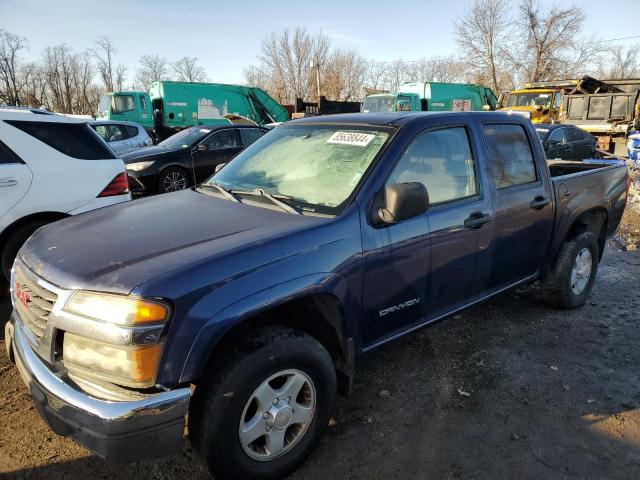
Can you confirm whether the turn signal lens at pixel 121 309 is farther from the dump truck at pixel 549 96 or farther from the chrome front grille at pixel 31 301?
the dump truck at pixel 549 96

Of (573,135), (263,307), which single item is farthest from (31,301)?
(573,135)

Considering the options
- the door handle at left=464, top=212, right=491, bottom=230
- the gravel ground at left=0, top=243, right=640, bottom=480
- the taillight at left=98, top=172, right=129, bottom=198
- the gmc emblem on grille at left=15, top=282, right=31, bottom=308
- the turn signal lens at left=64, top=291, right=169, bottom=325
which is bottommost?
the gravel ground at left=0, top=243, right=640, bottom=480

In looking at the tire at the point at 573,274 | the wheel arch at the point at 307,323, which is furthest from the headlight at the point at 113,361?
the tire at the point at 573,274

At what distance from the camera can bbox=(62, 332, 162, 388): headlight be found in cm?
183

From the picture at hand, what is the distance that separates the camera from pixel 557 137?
12.2 meters

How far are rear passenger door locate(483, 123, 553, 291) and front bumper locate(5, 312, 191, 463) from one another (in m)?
2.43

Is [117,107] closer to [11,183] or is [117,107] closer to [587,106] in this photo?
[11,183]

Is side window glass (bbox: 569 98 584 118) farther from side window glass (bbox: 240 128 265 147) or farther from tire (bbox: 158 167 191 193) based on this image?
tire (bbox: 158 167 191 193)

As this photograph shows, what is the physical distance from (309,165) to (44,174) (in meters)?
2.99

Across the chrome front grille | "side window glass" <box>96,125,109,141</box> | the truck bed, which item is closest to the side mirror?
the chrome front grille

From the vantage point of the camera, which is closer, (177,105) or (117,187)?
(117,187)

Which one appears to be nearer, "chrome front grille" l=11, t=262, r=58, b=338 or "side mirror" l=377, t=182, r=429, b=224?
"chrome front grille" l=11, t=262, r=58, b=338

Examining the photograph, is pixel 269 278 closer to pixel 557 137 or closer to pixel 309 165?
pixel 309 165

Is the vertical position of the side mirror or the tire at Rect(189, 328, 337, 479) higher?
the side mirror
